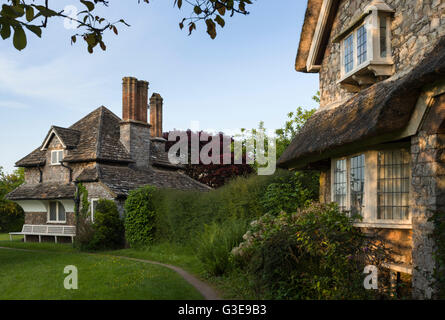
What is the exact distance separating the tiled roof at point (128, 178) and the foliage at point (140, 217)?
1.74 metres

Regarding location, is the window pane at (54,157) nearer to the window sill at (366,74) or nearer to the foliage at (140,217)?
the foliage at (140,217)

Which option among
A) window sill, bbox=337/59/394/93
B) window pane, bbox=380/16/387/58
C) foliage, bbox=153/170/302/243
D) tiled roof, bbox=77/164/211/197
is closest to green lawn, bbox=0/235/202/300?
foliage, bbox=153/170/302/243

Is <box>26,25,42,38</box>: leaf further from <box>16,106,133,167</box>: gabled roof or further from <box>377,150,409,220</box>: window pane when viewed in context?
<box>16,106,133,167</box>: gabled roof

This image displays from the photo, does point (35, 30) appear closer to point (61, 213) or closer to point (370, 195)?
point (370, 195)

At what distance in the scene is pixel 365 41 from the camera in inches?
376

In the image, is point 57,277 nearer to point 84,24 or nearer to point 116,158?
point 84,24

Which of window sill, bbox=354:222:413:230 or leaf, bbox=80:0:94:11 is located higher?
leaf, bbox=80:0:94:11

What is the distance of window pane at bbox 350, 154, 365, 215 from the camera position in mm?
9319

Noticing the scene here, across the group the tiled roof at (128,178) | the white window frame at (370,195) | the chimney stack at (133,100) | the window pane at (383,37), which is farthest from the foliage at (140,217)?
the window pane at (383,37)

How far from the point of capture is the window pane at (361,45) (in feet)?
31.5

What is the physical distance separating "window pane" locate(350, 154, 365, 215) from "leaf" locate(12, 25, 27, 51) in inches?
294

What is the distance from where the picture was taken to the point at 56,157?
26.3m

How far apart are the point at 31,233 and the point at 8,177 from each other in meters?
22.9

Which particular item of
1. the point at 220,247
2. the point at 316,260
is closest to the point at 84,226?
the point at 220,247
